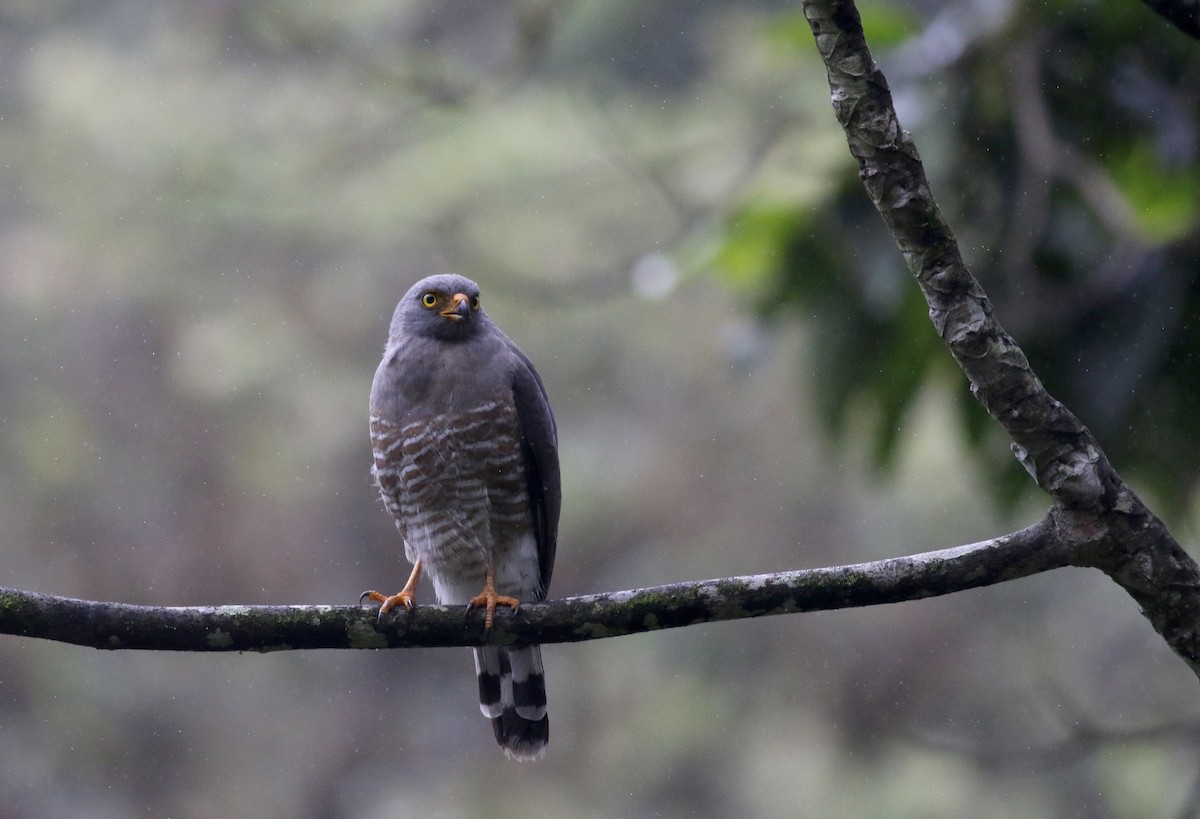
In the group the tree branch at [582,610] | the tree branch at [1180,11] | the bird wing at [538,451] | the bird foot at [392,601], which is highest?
the bird wing at [538,451]

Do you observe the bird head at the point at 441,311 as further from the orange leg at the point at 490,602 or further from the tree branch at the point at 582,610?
the tree branch at the point at 582,610

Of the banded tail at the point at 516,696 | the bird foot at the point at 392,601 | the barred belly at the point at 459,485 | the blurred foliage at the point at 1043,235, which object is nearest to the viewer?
the bird foot at the point at 392,601

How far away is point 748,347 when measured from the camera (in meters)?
3.69

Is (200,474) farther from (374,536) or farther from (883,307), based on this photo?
(883,307)

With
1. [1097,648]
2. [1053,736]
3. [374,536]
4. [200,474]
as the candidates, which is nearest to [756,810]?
[1053,736]

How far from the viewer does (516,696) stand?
3.65m

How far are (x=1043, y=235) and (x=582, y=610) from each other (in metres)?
1.85

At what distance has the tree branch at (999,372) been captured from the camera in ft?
6.41

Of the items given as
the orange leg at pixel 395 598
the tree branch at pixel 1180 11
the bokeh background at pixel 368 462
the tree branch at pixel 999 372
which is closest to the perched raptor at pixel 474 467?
the orange leg at pixel 395 598

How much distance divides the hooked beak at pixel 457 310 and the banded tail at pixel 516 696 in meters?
0.96

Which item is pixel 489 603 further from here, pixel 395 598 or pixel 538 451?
pixel 538 451

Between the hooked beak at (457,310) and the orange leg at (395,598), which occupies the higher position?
the hooked beak at (457,310)

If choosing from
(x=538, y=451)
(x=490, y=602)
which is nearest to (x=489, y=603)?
(x=490, y=602)

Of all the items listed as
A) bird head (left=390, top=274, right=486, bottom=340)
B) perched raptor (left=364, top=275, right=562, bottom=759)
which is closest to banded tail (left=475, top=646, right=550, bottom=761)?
perched raptor (left=364, top=275, right=562, bottom=759)
